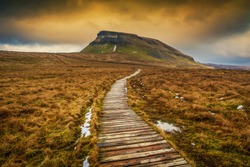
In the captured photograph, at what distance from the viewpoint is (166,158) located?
615cm

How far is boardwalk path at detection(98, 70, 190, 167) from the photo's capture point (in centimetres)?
597

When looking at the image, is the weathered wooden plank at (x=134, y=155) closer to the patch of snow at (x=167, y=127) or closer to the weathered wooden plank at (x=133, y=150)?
the weathered wooden plank at (x=133, y=150)

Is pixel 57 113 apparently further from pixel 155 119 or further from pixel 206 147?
pixel 206 147

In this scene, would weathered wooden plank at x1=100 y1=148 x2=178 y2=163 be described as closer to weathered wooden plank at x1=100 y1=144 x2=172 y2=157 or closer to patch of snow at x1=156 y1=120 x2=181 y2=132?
weathered wooden plank at x1=100 y1=144 x2=172 y2=157

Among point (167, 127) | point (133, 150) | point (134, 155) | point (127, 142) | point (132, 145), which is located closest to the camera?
point (134, 155)

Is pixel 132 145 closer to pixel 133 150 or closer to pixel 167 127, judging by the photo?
pixel 133 150

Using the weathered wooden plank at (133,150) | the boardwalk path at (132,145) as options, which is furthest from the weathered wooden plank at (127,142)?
the weathered wooden plank at (133,150)

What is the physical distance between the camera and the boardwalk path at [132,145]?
5969 millimetres

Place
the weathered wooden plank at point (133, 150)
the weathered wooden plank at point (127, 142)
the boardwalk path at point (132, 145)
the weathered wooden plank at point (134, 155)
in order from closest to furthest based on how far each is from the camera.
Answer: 1. the boardwalk path at point (132, 145)
2. the weathered wooden plank at point (134, 155)
3. the weathered wooden plank at point (133, 150)
4. the weathered wooden plank at point (127, 142)

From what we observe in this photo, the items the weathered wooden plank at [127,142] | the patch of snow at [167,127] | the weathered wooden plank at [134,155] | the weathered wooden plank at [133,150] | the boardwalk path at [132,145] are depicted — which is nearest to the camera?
the boardwalk path at [132,145]

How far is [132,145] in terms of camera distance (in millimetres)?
7047

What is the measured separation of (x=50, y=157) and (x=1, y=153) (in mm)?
2134

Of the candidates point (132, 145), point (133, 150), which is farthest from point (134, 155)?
point (132, 145)

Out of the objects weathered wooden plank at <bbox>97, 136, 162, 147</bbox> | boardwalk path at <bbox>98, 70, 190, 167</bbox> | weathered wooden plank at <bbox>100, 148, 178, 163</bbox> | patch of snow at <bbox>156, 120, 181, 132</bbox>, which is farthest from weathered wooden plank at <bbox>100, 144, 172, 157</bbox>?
patch of snow at <bbox>156, 120, 181, 132</bbox>
